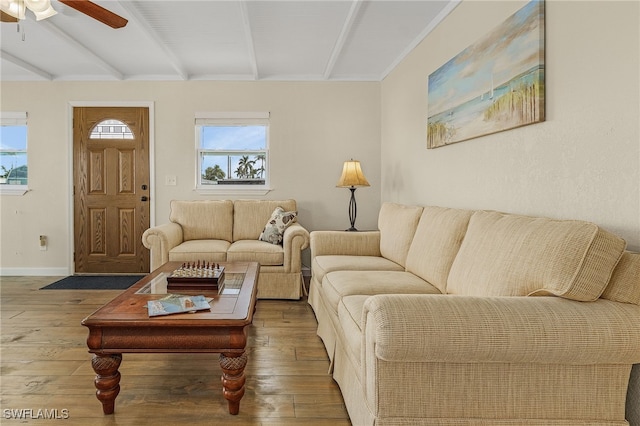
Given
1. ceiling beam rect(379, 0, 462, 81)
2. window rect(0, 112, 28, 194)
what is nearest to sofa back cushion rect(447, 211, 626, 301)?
ceiling beam rect(379, 0, 462, 81)

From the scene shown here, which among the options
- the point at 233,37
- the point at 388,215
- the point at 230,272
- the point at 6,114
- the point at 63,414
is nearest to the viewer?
the point at 63,414

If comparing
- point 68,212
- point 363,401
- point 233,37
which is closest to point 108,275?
point 68,212

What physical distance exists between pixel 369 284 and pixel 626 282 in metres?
1.19

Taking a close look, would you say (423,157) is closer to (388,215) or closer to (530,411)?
(388,215)

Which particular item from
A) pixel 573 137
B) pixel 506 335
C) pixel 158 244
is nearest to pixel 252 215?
pixel 158 244

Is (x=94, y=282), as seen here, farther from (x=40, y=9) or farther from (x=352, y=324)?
(x=352, y=324)

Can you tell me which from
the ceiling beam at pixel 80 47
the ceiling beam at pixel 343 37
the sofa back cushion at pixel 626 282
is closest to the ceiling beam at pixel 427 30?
the ceiling beam at pixel 343 37

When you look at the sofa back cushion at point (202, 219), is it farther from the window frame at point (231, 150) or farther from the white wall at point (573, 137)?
the white wall at point (573, 137)

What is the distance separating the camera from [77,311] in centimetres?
341

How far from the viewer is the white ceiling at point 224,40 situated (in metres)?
3.06

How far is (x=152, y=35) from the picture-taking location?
3.49 metres

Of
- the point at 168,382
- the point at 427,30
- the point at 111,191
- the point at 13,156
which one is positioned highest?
the point at 427,30

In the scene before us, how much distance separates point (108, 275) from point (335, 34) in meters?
3.69

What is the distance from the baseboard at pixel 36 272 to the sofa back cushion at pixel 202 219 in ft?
5.28
